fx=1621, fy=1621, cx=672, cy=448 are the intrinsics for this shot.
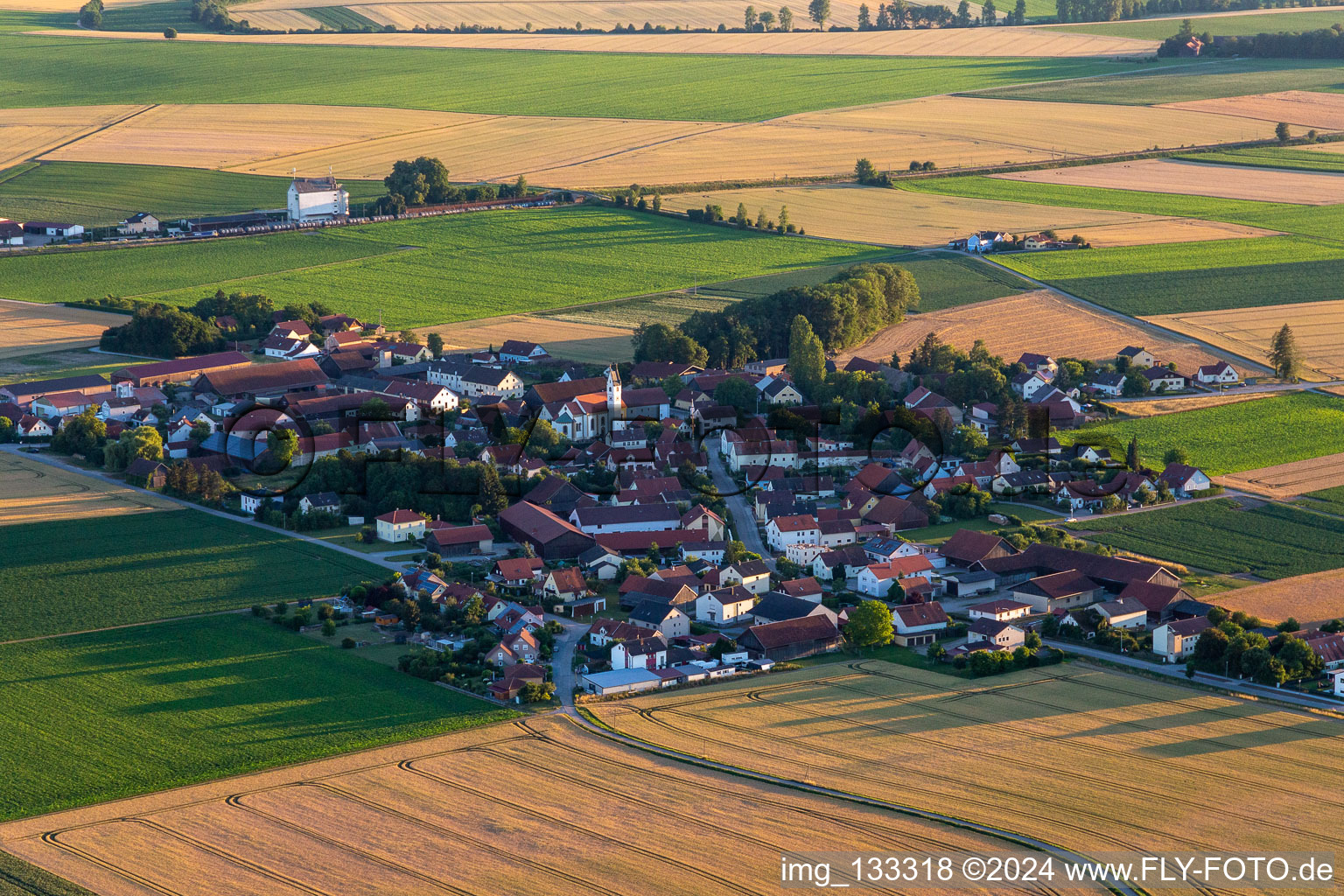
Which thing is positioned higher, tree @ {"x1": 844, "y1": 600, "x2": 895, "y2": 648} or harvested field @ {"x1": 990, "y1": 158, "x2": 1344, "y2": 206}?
harvested field @ {"x1": 990, "y1": 158, "x2": 1344, "y2": 206}

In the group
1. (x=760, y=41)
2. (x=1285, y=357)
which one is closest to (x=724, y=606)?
(x=1285, y=357)

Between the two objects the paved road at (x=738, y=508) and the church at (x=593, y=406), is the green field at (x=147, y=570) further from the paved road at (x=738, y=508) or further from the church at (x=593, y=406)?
the church at (x=593, y=406)

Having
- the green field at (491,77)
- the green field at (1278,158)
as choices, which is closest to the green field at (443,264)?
the green field at (491,77)

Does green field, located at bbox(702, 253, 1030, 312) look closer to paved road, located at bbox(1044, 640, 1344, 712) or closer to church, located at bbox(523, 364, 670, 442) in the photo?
church, located at bbox(523, 364, 670, 442)

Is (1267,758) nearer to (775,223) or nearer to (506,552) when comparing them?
(506,552)

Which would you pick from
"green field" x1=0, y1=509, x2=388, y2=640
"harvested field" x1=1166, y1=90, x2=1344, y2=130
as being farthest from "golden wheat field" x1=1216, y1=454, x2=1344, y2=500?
"harvested field" x1=1166, y1=90, x2=1344, y2=130

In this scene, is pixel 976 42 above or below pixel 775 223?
above

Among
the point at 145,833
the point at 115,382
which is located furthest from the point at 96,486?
the point at 145,833
